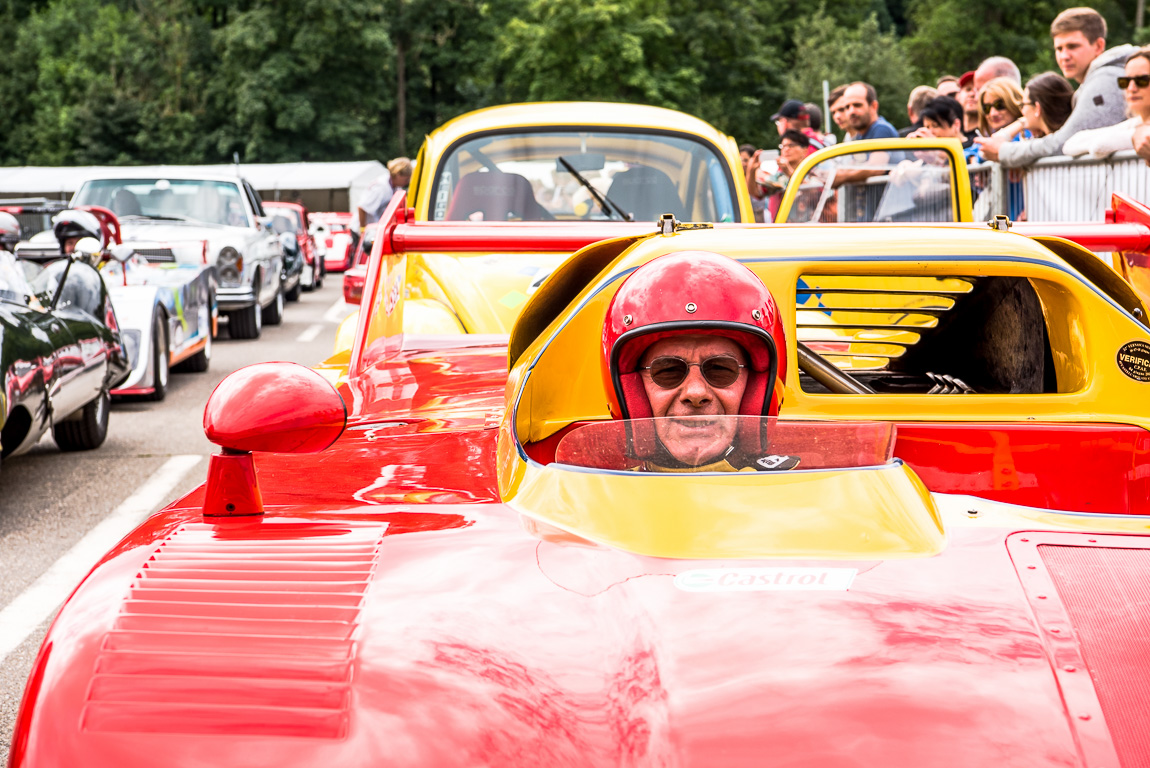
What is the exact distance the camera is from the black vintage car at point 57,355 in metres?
6.20

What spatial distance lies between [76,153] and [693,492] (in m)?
67.6

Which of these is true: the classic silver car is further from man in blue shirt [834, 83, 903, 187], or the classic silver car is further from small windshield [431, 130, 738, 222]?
small windshield [431, 130, 738, 222]

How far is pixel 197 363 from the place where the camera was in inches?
447

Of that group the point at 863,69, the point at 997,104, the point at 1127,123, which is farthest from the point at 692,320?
the point at 863,69

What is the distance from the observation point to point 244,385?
2.18 metres

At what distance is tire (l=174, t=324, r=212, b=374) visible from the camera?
11344mm

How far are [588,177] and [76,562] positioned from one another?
125 inches

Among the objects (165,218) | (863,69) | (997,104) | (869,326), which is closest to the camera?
(869,326)

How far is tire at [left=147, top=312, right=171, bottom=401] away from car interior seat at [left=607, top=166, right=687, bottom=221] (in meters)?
4.01

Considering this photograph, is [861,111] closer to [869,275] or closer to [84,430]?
[84,430]

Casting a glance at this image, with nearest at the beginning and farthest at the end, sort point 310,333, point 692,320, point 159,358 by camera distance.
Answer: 1. point 692,320
2. point 159,358
3. point 310,333

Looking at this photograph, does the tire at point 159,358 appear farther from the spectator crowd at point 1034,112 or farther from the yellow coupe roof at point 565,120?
the spectator crowd at point 1034,112

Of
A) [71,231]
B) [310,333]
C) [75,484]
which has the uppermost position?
[71,231]

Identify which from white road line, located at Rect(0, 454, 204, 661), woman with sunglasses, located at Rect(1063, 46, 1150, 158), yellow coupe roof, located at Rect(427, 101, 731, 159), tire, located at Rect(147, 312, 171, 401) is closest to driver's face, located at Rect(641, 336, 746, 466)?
white road line, located at Rect(0, 454, 204, 661)
